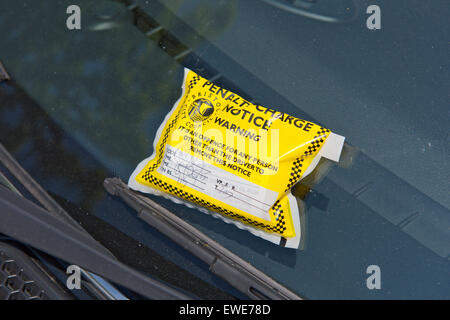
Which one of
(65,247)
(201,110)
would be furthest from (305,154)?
(65,247)

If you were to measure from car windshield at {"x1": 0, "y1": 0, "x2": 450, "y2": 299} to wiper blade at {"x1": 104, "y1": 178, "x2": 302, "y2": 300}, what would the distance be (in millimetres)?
31

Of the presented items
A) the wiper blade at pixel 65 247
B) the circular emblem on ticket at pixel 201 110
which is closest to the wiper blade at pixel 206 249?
the wiper blade at pixel 65 247

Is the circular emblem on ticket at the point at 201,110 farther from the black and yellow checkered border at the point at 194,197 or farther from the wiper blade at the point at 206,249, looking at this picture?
the wiper blade at the point at 206,249

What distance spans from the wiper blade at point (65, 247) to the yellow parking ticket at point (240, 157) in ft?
0.82

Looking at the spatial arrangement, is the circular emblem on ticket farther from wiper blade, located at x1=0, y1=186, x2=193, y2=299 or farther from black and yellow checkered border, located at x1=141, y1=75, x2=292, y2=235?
wiper blade, located at x1=0, y1=186, x2=193, y2=299

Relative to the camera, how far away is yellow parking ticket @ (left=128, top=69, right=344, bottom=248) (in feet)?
3.27

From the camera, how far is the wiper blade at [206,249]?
0.98m

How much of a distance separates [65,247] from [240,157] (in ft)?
1.35

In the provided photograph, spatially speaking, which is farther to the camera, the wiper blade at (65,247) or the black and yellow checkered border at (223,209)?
the black and yellow checkered border at (223,209)

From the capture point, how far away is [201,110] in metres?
1.04

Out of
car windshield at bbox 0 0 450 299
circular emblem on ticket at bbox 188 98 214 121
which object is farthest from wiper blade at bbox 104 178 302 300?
circular emblem on ticket at bbox 188 98 214 121

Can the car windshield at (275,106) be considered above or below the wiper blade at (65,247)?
above

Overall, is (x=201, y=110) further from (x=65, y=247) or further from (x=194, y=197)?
(x=65, y=247)
